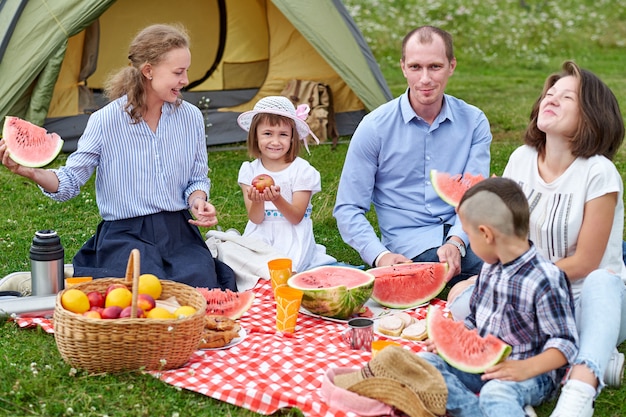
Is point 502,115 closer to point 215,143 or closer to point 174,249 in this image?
point 215,143

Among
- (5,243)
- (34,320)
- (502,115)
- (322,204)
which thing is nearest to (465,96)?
(502,115)

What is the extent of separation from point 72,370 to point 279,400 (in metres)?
0.92

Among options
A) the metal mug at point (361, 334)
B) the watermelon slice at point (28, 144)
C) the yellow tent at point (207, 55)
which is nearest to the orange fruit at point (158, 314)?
the metal mug at point (361, 334)

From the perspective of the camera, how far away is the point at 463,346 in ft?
11.9

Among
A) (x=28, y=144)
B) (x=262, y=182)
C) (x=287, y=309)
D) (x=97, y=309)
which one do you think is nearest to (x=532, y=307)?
(x=287, y=309)

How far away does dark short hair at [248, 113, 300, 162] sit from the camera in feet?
17.5

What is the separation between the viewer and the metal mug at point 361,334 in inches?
165

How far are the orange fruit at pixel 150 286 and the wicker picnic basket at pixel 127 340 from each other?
0.33 metres

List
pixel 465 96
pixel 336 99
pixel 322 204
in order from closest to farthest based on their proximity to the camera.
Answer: pixel 322 204 < pixel 336 99 < pixel 465 96

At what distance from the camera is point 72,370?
12.5 feet

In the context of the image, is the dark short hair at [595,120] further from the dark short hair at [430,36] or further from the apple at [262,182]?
the apple at [262,182]

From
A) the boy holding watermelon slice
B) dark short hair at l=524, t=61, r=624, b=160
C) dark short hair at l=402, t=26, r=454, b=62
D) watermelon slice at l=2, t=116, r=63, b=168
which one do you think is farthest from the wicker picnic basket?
dark short hair at l=402, t=26, r=454, b=62

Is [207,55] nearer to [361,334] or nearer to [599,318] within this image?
[361,334]

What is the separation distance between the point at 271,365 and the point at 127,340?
0.68 meters
